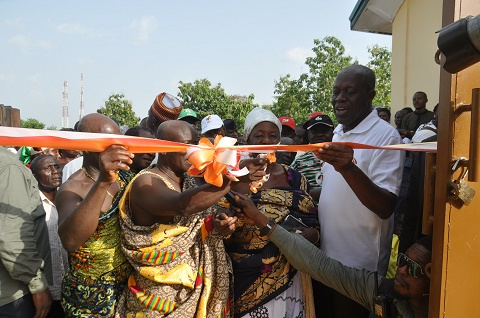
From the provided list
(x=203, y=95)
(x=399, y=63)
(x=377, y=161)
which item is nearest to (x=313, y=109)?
(x=203, y=95)

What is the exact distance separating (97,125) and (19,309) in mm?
1276

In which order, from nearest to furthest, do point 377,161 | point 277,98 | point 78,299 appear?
point 78,299, point 377,161, point 277,98

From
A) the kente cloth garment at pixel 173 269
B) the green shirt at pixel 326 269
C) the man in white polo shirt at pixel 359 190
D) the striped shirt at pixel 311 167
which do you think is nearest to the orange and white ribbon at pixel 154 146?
the man in white polo shirt at pixel 359 190

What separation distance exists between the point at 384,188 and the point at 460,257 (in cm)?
75

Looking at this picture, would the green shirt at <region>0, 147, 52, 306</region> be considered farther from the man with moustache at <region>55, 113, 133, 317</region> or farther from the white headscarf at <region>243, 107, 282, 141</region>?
the white headscarf at <region>243, 107, 282, 141</region>

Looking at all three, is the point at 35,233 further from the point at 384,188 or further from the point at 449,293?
the point at 449,293

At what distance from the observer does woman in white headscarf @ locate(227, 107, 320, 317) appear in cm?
272

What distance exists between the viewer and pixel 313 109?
22.6 m

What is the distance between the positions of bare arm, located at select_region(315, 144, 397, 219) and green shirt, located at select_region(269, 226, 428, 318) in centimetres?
39

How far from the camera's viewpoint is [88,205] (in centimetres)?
213

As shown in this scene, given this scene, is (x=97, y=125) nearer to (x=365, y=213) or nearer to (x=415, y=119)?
(x=365, y=213)

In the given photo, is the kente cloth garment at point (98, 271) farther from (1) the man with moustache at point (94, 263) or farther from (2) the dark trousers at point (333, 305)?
(2) the dark trousers at point (333, 305)

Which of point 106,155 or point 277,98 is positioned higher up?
point 277,98

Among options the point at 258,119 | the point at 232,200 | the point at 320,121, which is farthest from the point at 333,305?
the point at 320,121
